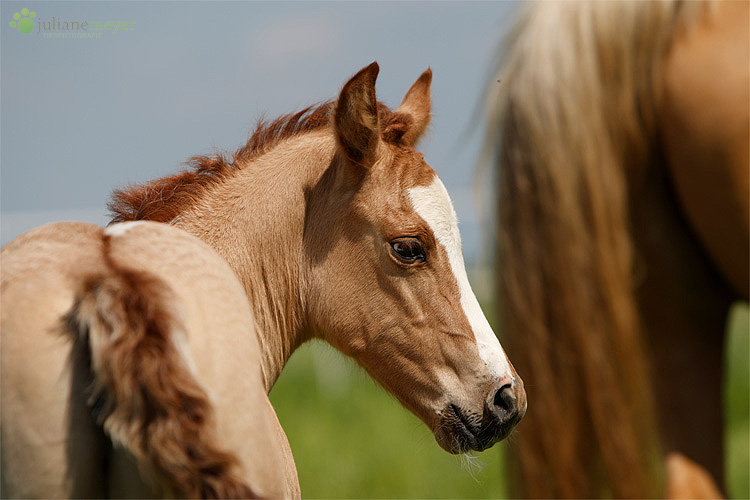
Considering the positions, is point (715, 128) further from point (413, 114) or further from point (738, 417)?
point (738, 417)

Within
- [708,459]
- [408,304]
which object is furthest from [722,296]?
[408,304]

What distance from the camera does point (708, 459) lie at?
123 inches

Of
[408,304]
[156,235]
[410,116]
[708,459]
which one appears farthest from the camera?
[708,459]

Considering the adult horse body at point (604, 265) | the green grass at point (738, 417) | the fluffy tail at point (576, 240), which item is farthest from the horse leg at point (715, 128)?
the green grass at point (738, 417)

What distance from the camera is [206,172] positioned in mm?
2693

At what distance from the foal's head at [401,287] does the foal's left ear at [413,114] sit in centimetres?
16

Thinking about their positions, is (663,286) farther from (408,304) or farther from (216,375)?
(216,375)

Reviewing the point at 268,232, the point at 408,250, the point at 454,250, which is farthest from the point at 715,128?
the point at 268,232

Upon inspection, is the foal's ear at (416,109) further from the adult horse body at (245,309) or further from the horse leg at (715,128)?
the horse leg at (715,128)

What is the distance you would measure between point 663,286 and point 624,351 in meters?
0.31

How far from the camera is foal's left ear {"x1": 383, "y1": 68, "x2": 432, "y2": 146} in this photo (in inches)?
109

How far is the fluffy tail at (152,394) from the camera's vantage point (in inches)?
61.9

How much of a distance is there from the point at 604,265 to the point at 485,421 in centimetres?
103

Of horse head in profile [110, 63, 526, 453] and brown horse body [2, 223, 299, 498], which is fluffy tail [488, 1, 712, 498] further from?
brown horse body [2, 223, 299, 498]
